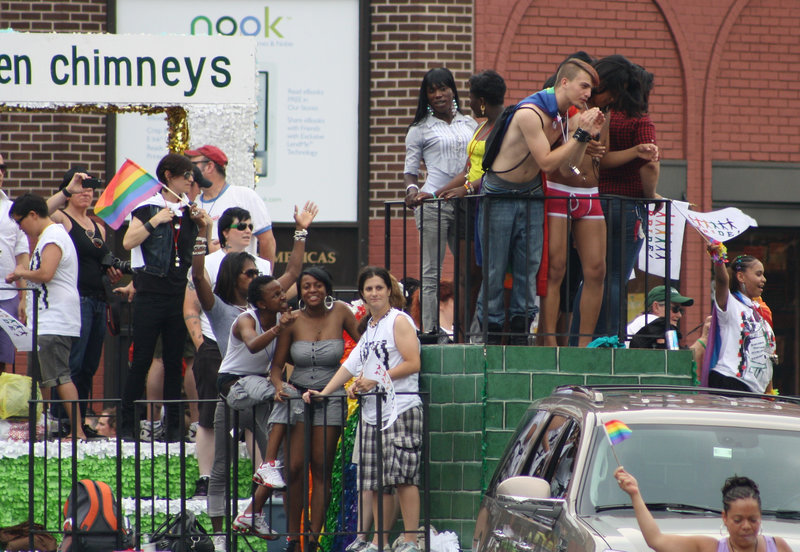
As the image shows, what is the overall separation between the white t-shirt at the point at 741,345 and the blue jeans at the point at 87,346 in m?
4.74

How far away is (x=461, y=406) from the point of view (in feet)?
27.5

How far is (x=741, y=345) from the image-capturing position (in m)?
9.13

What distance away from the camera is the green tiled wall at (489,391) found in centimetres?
Answer: 820

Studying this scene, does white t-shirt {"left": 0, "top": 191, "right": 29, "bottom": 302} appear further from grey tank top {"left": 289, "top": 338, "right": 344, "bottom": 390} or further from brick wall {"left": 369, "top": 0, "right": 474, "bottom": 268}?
brick wall {"left": 369, "top": 0, "right": 474, "bottom": 268}

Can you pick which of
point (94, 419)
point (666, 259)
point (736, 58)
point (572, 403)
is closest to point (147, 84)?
point (94, 419)

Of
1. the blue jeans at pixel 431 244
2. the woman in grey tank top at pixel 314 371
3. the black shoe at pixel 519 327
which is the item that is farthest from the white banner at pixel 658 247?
the woman in grey tank top at pixel 314 371

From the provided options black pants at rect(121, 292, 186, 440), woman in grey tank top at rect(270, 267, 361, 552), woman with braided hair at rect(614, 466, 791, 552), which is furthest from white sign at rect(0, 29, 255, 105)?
woman with braided hair at rect(614, 466, 791, 552)

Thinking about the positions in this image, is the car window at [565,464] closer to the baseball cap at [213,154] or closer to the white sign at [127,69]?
the baseball cap at [213,154]

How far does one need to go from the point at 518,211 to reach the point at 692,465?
315 cm

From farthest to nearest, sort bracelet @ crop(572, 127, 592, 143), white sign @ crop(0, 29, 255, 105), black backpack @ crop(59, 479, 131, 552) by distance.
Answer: white sign @ crop(0, 29, 255, 105) → black backpack @ crop(59, 479, 131, 552) → bracelet @ crop(572, 127, 592, 143)

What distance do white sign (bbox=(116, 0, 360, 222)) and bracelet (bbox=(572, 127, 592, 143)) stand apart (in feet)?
20.9

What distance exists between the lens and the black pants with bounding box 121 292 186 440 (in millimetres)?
9078

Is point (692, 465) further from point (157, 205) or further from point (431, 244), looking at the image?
point (157, 205)

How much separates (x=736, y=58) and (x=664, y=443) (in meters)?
10.2
